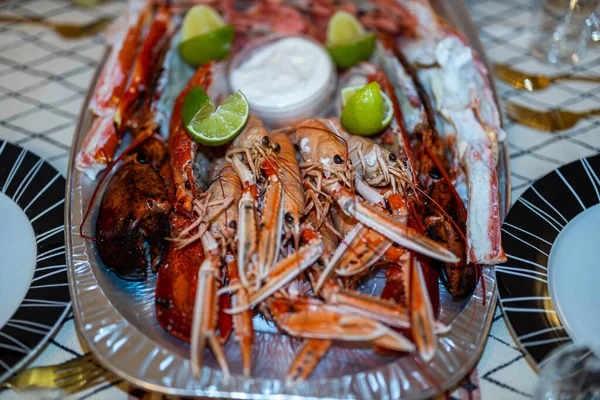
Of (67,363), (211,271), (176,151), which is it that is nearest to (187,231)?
(211,271)

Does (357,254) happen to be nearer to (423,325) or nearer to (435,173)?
(423,325)

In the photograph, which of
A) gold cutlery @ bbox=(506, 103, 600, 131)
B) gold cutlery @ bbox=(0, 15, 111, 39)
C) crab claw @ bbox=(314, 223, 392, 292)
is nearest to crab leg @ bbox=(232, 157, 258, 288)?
crab claw @ bbox=(314, 223, 392, 292)

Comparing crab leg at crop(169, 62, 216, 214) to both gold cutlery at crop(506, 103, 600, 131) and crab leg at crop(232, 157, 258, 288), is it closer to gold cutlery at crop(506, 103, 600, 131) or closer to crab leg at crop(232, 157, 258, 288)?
crab leg at crop(232, 157, 258, 288)

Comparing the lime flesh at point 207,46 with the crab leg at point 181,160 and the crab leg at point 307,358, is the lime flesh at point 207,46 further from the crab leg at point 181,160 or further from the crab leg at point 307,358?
the crab leg at point 307,358

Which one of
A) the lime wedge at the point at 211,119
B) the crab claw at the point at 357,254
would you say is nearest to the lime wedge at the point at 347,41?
the lime wedge at the point at 211,119

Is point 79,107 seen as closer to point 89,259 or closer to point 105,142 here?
point 105,142

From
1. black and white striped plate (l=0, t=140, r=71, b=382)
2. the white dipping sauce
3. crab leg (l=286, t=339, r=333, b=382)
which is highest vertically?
the white dipping sauce
